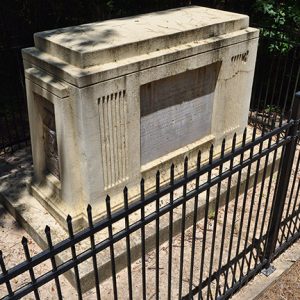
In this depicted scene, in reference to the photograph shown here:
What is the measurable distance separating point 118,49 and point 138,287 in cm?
216


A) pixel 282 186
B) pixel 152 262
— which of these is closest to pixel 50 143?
pixel 152 262

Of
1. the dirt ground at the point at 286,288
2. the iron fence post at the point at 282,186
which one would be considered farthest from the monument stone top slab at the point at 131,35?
the dirt ground at the point at 286,288

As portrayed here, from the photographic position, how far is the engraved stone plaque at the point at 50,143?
12.9 ft

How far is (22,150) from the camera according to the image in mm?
5492

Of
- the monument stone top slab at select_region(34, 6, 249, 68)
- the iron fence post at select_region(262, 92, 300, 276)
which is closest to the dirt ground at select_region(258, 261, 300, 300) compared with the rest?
the iron fence post at select_region(262, 92, 300, 276)

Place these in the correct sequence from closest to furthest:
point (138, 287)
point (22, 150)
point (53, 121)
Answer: point (138, 287) → point (53, 121) → point (22, 150)

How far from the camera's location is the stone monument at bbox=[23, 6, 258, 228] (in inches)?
138

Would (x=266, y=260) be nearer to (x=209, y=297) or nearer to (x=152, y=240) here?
(x=209, y=297)

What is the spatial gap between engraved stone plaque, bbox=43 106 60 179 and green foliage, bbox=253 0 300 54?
377 cm

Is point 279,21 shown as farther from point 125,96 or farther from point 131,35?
point 125,96

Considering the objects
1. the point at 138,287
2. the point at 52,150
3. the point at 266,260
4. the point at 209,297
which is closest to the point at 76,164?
the point at 52,150

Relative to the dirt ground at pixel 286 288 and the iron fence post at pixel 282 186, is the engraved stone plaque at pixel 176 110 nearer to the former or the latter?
the iron fence post at pixel 282 186

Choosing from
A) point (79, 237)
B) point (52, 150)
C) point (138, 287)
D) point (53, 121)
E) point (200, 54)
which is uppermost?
point (200, 54)

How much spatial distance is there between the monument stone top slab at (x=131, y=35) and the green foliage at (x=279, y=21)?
156cm
